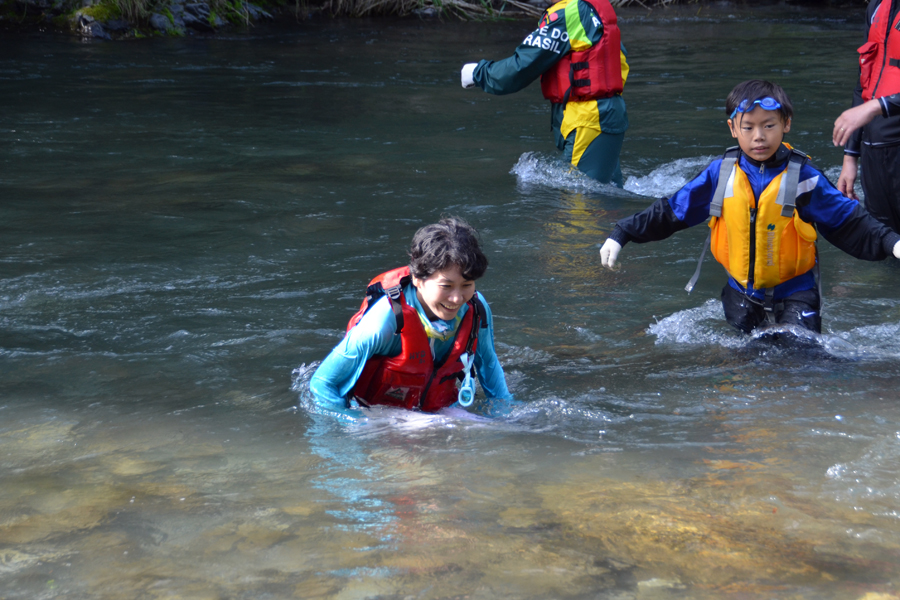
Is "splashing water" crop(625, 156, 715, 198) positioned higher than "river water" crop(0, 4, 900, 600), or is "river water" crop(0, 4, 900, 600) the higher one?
"splashing water" crop(625, 156, 715, 198)

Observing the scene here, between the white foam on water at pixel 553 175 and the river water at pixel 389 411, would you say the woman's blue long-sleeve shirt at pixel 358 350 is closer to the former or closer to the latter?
the river water at pixel 389 411

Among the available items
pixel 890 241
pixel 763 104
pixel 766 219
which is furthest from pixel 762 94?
pixel 890 241

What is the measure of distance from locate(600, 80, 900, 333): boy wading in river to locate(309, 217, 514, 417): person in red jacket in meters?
0.97

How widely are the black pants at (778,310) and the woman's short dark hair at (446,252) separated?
5.80 feet

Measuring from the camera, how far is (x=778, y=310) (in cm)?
450

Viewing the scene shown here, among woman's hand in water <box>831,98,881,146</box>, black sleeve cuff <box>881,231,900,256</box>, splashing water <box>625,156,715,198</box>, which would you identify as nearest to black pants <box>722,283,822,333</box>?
black sleeve cuff <box>881,231,900,256</box>

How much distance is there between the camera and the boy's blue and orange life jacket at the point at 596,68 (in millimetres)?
7039

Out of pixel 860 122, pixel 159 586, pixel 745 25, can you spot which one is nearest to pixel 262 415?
pixel 159 586

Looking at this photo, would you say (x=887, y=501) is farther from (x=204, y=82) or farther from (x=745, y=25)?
(x=745, y=25)

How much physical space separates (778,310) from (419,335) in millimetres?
1976

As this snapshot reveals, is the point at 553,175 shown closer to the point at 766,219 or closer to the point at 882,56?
the point at 882,56

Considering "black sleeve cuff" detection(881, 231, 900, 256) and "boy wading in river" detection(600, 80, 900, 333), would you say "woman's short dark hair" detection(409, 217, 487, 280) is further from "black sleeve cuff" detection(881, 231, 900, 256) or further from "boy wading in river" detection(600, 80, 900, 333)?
"black sleeve cuff" detection(881, 231, 900, 256)

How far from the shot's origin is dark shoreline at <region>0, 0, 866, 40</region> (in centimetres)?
1705

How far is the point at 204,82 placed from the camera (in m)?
12.8
